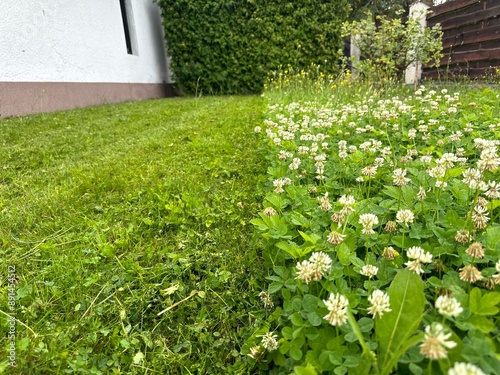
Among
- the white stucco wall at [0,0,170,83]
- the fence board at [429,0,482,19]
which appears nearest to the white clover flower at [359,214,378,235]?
the white stucco wall at [0,0,170,83]

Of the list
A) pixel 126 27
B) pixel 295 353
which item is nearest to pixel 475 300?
pixel 295 353

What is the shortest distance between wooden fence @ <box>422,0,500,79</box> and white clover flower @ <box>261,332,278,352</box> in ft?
18.4

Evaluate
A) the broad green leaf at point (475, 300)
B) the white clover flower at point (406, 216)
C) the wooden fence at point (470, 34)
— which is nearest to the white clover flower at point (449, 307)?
the broad green leaf at point (475, 300)

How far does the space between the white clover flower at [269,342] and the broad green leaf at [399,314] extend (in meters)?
0.29

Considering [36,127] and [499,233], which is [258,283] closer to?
[499,233]

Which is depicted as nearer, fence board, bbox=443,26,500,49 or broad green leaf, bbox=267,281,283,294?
broad green leaf, bbox=267,281,283,294

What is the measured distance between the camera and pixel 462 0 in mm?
6055

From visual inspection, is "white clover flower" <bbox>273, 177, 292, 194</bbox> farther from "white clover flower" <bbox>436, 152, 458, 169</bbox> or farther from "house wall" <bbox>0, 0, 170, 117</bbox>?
"house wall" <bbox>0, 0, 170, 117</bbox>

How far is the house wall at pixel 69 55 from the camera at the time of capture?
5.04m

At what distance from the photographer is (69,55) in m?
6.24

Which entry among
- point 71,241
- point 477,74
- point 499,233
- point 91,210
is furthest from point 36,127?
point 477,74

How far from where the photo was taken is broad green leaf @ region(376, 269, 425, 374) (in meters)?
0.72

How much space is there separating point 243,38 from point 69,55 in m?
5.07

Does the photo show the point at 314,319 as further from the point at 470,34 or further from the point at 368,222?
the point at 470,34
